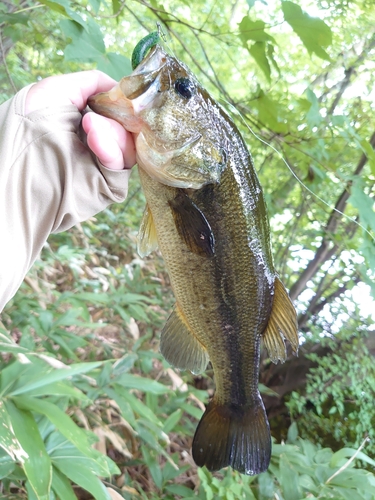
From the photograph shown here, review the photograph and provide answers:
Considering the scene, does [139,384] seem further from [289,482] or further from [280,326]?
[280,326]

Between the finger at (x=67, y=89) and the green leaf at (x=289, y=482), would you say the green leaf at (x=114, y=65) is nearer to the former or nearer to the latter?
the finger at (x=67, y=89)

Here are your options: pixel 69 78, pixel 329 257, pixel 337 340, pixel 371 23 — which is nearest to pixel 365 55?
pixel 371 23

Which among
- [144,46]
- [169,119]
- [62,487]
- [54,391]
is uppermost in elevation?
[144,46]

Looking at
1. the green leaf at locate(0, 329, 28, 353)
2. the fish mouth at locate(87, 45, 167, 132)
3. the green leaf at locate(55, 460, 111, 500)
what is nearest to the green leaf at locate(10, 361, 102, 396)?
the green leaf at locate(0, 329, 28, 353)

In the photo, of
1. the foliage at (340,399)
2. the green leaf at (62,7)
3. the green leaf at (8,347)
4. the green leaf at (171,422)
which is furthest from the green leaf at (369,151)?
the foliage at (340,399)

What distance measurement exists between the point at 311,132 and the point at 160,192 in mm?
1275

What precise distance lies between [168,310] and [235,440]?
6.78 feet

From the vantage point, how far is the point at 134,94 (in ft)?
3.00

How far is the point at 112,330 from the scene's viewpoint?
9.41 ft

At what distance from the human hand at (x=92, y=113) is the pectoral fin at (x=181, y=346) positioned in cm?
53

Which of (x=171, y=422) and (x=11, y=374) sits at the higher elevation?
(x=11, y=374)

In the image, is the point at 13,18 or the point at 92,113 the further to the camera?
the point at 13,18

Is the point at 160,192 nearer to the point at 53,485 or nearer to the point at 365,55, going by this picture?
the point at 53,485

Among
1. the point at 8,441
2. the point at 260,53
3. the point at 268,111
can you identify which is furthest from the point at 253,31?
the point at 8,441
